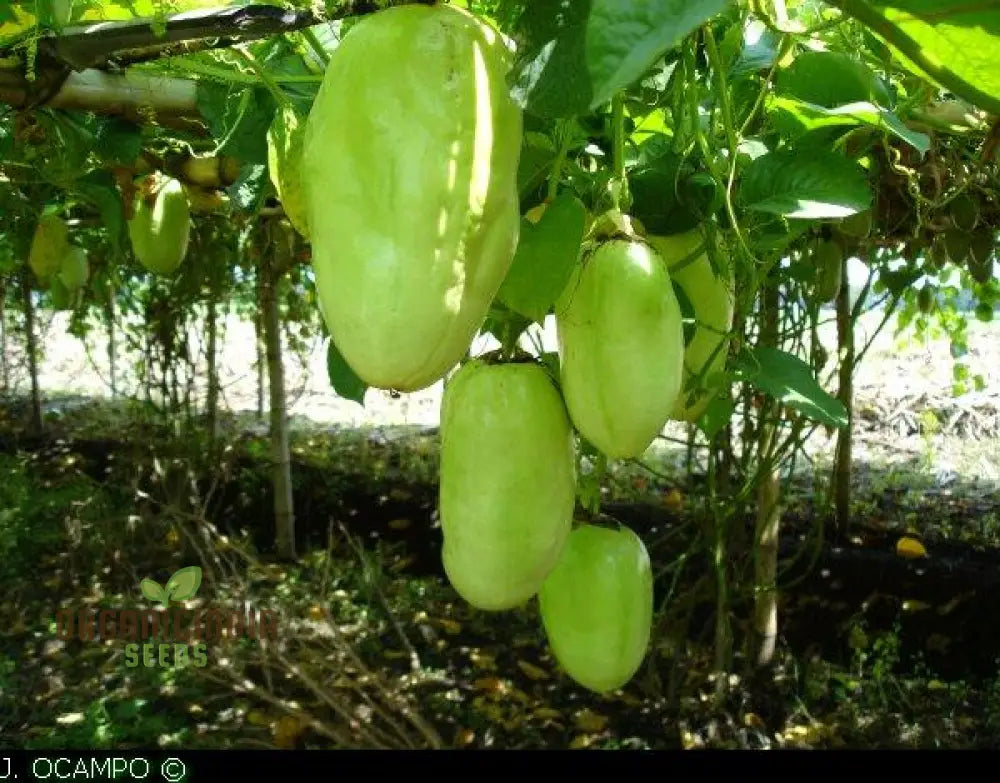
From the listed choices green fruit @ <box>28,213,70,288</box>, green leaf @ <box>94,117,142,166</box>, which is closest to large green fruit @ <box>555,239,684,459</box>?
green leaf @ <box>94,117,142,166</box>

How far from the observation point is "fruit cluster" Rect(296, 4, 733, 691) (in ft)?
1.26

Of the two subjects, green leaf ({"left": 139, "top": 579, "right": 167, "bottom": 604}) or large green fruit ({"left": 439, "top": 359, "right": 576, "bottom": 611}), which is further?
green leaf ({"left": 139, "top": 579, "right": 167, "bottom": 604})

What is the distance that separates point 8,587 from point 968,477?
365cm

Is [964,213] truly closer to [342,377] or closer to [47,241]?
[342,377]

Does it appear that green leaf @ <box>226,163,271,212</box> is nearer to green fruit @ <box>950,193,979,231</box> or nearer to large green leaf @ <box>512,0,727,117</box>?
large green leaf @ <box>512,0,727,117</box>

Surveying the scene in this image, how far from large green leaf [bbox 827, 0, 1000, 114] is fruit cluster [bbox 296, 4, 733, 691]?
155 mm

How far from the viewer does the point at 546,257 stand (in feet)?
1.69

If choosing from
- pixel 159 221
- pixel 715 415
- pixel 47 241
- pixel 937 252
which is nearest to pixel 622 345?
pixel 715 415

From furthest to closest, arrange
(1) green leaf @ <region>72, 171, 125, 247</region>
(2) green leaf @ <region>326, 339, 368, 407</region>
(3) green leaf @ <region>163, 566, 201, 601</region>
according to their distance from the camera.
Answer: (3) green leaf @ <region>163, 566, 201, 601</region> → (1) green leaf @ <region>72, 171, 125, 247</region> → (2) green leaf @ <region>326, 339, 368, 407</region>

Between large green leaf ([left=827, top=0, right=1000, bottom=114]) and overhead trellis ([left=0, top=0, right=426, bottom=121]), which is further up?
overhead trellis ([left=0, top=0, right=426, bottom=121])

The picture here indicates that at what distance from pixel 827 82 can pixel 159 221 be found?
46.1 inches

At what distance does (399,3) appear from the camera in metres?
0.43

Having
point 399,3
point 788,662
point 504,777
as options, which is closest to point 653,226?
point 399,3

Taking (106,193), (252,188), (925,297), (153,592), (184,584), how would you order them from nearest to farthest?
(252,188), (106,193), (925,297), (153,592), (184,584)
